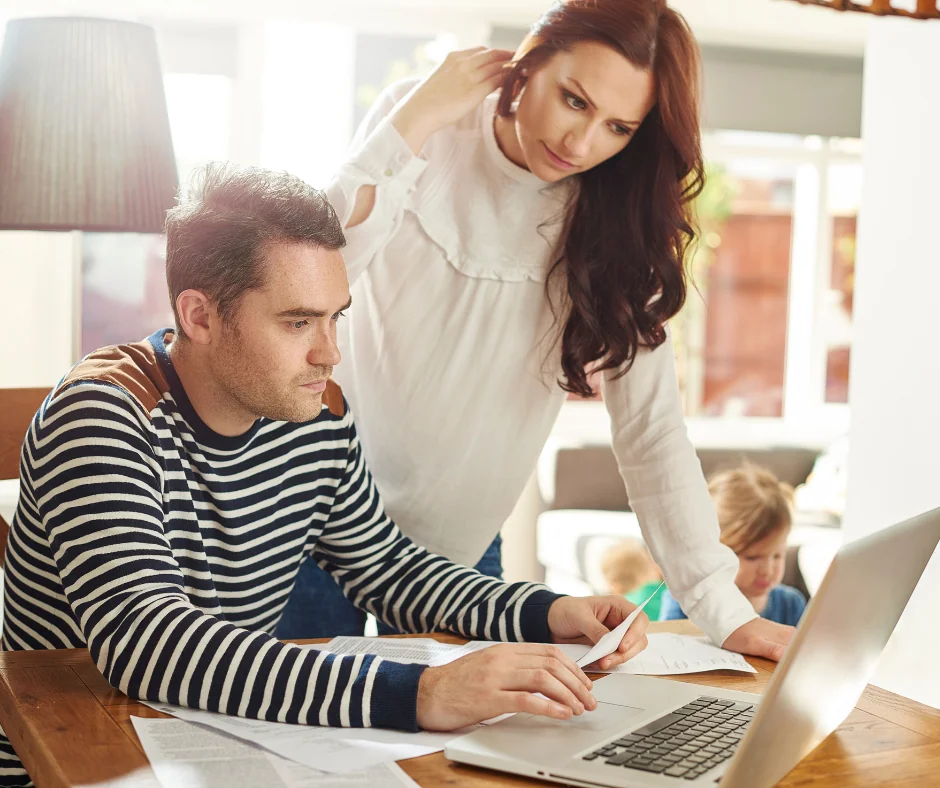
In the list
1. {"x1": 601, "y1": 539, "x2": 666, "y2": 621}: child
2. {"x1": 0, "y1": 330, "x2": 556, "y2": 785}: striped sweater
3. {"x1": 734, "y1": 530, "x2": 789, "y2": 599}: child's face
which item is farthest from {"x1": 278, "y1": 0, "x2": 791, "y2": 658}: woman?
{"x1": 601, "y1": 539, "x2": 666, "y2": 621}: child

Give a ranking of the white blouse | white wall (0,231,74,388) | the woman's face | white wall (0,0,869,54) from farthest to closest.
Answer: white wall (0,0,869,54) < white wall (0,231,74,388) < the white blouse < the woman's face

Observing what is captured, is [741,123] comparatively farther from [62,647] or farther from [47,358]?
[62,647]

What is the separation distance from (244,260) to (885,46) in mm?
1790

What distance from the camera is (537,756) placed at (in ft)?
3.08

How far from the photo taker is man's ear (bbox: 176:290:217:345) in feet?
4.41

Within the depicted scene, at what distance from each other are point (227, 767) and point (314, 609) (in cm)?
75

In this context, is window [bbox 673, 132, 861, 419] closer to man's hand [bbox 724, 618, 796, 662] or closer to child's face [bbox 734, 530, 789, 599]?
child's face [bbox 734, 530, 789, 599]

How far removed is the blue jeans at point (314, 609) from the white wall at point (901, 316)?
133 cm

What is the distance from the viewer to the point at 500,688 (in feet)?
3.33

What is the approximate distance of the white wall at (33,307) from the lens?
13.6 feet

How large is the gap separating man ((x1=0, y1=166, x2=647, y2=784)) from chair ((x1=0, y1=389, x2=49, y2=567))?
1.15ft

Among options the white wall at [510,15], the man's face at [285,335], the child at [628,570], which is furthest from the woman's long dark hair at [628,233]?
the white wall at [510,15]

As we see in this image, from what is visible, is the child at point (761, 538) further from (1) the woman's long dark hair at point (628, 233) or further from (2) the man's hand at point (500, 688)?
(2) the man's hand at point (500, 688)

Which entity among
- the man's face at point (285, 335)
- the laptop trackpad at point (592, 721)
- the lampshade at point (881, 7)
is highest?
the lampshade at point (881, 7)
